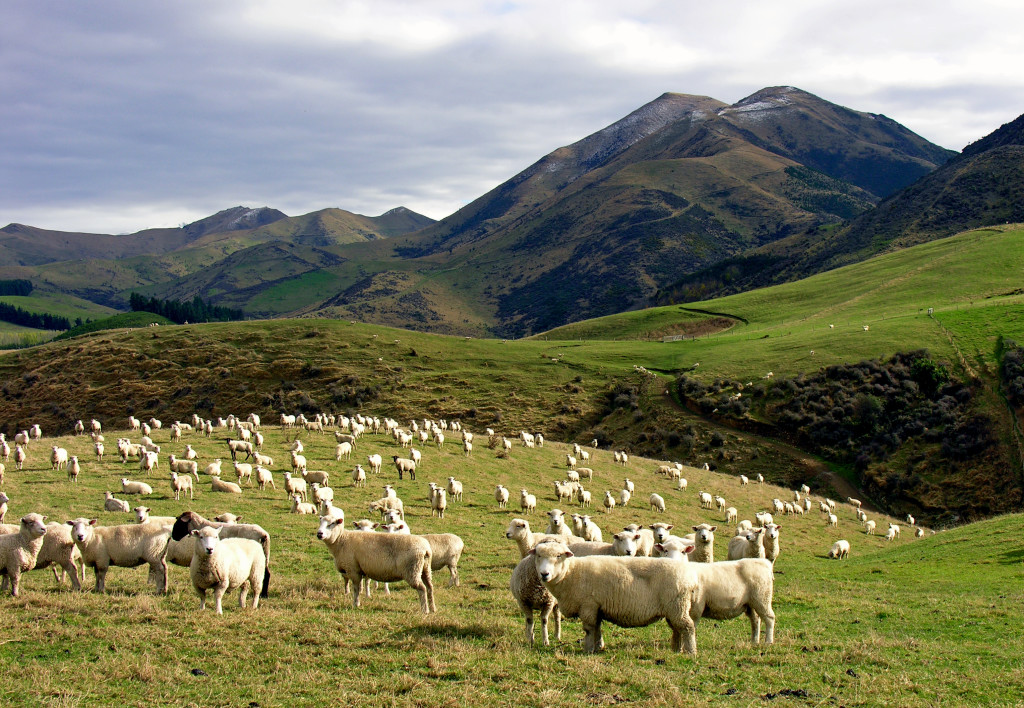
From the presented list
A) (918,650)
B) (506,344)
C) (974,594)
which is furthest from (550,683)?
(506,344)

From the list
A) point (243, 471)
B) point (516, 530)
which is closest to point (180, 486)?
point (243, 471)

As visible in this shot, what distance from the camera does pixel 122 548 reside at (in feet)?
48.5

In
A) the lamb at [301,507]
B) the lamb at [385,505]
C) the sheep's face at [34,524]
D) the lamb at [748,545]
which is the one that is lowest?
the lamb at [301,507]

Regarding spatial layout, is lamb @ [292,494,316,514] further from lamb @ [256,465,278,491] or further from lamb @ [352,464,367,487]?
lamb @ [352,464,367,487]

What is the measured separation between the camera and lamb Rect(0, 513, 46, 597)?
543 inches

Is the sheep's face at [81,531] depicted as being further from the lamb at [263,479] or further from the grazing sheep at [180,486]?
the lamb at [263,479]

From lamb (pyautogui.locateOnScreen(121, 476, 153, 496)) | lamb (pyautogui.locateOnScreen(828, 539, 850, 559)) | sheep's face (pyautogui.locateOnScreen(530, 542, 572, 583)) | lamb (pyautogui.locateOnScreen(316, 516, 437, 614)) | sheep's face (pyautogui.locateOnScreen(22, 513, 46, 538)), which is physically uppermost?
sheep's face (pyautogui.locateOnScreen(530, 542, 572, 583))

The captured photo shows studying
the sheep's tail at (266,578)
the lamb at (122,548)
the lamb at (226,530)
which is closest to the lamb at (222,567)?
the sheep's tail at (266,578)

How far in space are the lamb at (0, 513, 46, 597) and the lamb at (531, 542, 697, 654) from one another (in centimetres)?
1039

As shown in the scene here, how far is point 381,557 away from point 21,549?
7206mm

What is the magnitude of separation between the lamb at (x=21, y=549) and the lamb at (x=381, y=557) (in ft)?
18.6

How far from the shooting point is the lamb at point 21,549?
13.8m

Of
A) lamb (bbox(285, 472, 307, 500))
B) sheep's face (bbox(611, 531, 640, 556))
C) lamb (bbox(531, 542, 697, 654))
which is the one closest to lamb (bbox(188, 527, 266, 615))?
lamb (bbox(531, 542, 697, 654))

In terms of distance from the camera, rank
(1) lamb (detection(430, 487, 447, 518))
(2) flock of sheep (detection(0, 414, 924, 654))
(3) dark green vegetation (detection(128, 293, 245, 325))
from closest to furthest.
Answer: (2) flock of sheep (detection(0, 414, 924, 654))
(1) lamb (detection(430, 487, 447, 518))
(3) dark green vegetation (detection(128, 293, 245, 325))
